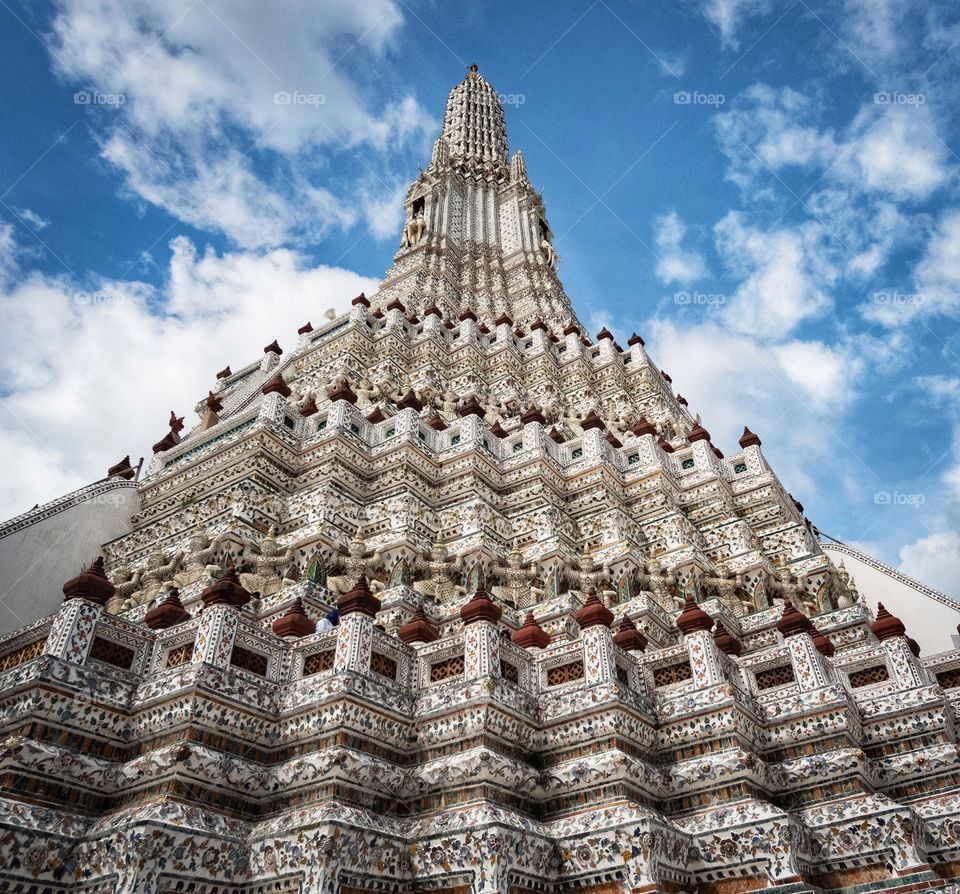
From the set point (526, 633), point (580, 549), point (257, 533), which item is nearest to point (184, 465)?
point (257, 533)

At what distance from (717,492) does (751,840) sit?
9448 millimetres

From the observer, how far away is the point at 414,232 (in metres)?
31.2

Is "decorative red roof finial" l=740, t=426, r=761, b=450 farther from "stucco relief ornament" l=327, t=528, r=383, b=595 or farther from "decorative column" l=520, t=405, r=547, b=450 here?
"stucco relief ornament" l=327, t=528, r=383, b=595

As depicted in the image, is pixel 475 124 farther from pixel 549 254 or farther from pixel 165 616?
pixel 165 616

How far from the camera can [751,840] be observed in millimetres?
7145

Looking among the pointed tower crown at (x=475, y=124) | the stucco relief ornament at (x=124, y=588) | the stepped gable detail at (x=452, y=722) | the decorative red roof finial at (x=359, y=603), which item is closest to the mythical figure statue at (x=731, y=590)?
the stepped gable detail at (x=452, y=722)

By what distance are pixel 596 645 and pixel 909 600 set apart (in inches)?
470

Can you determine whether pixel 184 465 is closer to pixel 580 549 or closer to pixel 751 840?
pixel 580 549

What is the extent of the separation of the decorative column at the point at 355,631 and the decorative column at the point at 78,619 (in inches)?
87.0

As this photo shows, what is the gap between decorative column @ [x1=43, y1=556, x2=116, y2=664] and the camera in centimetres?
717

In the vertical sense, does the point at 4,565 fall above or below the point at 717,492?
below

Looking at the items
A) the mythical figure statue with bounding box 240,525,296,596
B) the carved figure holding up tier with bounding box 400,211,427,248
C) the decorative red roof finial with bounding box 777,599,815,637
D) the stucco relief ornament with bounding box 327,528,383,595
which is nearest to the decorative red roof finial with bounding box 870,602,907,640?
the decorative red roof finial with bounding box 777,599,815,637

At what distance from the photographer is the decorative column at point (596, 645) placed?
26.7 feet

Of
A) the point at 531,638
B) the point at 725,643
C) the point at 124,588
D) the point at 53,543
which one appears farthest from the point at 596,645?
the point at 53,543
